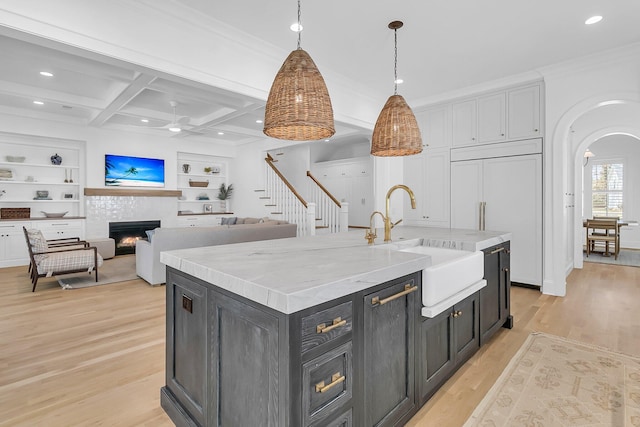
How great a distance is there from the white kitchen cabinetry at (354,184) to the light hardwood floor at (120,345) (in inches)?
217

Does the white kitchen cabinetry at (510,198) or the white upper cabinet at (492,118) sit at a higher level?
the white upper cabinet at (492,118)

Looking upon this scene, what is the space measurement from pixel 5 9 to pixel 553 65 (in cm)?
544

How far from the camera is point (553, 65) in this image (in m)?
4.05

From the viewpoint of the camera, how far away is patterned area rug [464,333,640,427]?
6.00ft

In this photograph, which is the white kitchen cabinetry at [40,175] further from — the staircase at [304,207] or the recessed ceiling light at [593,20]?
the recessed ceiling light at [593,20]

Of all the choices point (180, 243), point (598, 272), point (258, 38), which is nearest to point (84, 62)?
point (258, 38)

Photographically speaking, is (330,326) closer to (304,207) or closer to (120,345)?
(120,345)

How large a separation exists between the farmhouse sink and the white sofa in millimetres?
3353

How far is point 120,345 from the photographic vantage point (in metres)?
2.76

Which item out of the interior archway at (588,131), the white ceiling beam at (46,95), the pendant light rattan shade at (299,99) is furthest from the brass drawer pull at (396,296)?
the white ceiling beam at (46,95)

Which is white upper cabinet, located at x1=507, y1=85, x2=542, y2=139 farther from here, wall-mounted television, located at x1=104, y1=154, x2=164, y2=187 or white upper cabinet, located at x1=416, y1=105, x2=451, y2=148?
wall-mounted television, located at x1=104, y1=154, x2=164, y2=187

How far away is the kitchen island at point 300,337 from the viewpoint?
1139 mm

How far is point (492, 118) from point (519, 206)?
132 centimetres

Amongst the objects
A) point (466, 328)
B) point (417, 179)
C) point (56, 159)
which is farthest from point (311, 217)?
point (56, 159)
